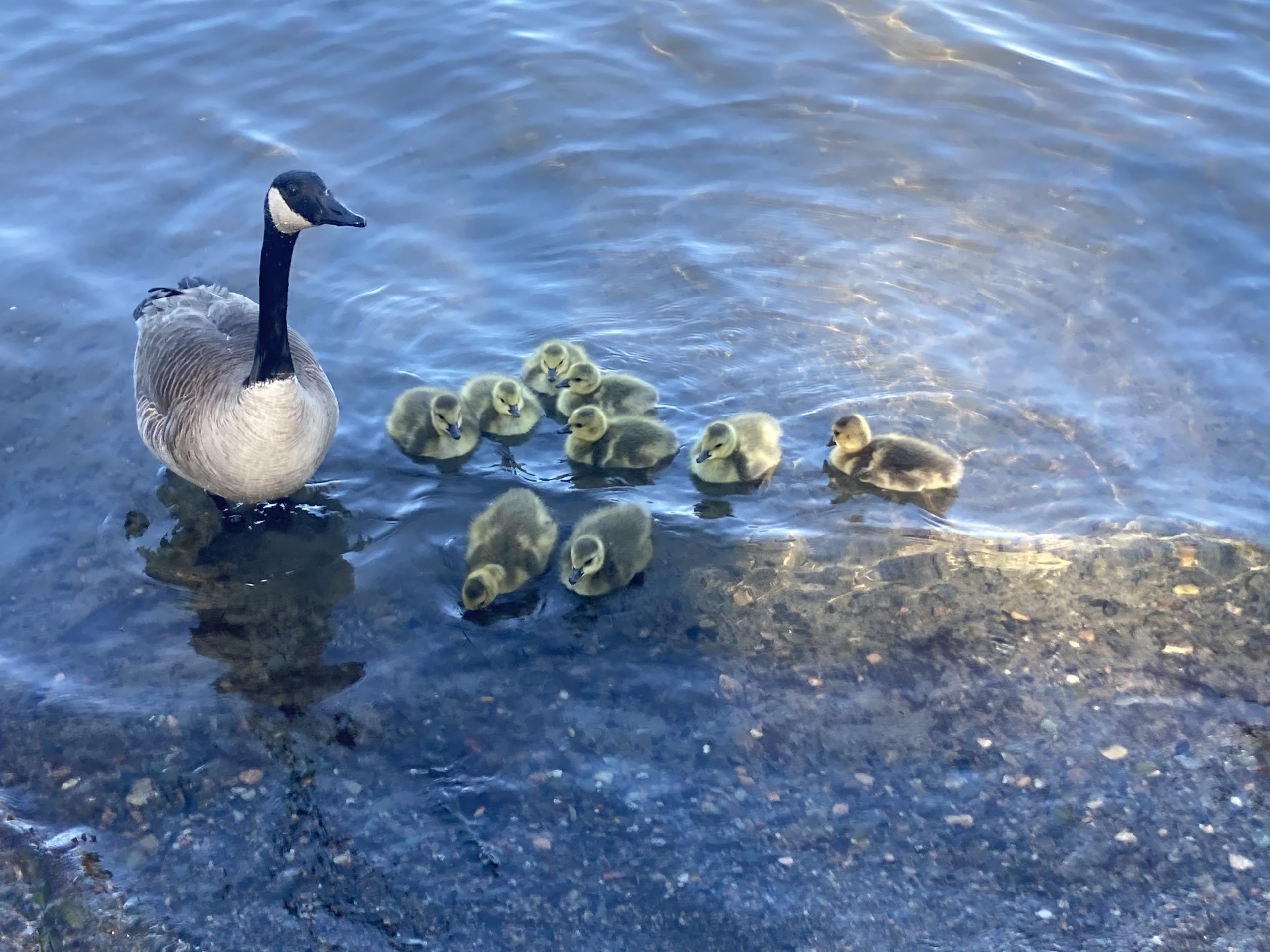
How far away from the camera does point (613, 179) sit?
932 centimetres

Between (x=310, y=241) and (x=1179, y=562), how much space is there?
255 inches

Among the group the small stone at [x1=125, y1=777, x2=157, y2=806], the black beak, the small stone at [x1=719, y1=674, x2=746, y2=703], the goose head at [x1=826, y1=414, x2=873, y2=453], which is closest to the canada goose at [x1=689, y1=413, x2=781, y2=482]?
the goose head at [x1=826, y1=414, x2=873, y2=453]

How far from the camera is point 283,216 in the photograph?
5.68 m

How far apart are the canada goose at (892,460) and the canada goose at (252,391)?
287 centimetres

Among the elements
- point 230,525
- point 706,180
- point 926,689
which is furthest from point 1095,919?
point 706,180

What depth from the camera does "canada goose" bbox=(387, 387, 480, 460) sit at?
6.43 metres

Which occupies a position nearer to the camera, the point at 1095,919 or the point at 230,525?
the point at 1095,919

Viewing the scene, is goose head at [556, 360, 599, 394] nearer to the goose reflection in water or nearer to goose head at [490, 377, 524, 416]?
goose head at [490, 377, 524, 416]

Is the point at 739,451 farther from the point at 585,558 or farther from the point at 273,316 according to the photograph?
the point at 273,316

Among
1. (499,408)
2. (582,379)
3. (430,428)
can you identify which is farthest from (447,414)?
(582,379)

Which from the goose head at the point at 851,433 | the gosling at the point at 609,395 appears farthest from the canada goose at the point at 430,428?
the goose head at the point at 851,433

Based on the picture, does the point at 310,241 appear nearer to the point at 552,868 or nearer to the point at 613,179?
the point at 613,179

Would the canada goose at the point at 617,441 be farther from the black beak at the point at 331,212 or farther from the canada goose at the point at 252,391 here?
the black beak at the point at 331,212

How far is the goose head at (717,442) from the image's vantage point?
6.23 metres
